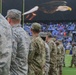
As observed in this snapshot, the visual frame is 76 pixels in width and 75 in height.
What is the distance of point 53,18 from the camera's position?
44969 millimetres

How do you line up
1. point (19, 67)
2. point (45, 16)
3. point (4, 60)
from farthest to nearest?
point (45, 16), point (19, 67), point (4, 60)

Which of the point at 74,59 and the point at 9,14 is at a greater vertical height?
the point at 9,14

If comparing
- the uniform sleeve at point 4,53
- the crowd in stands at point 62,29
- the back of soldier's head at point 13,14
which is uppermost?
the back of soldier's head at point 13,14

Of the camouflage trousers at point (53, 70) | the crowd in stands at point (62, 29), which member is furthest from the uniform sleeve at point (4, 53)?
the crowd in stands at point (62, 29)

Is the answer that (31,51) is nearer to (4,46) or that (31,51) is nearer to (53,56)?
(4,46)

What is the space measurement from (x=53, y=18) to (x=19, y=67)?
Answer: 40.5 meters

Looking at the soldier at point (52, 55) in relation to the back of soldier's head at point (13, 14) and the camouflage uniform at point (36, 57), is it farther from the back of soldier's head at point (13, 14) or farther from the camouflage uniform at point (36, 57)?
the back of soldier's head at point (13, 14)

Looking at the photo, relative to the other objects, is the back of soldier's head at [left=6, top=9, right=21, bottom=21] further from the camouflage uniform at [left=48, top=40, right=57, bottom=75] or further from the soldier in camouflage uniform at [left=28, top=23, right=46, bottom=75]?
the camouflage uniform at [left=48, top=40, right=57, bottom=75]

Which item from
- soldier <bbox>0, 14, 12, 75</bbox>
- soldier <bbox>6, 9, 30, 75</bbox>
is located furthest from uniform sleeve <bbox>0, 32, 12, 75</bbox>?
soldier <bbox>6, 9, 30, 75</bbox>

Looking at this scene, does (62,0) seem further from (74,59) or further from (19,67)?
(19,67)

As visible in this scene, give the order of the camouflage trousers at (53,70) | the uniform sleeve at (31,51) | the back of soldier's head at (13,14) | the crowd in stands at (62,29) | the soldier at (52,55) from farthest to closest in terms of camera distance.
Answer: the crowd in stands at (62,29)
the camouflage trousers at (53,70)
the soldier at (52,55)
the uniform sleeve at (31,51)
the back of soldier's head at (13,14)

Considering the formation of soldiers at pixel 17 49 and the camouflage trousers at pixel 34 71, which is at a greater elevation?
the formation of soldiers at pixel 17 49

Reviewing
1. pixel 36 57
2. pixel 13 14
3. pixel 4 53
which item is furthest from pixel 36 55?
pixel 4 53

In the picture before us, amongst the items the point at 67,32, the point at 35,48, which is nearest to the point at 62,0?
the point at 67,32
